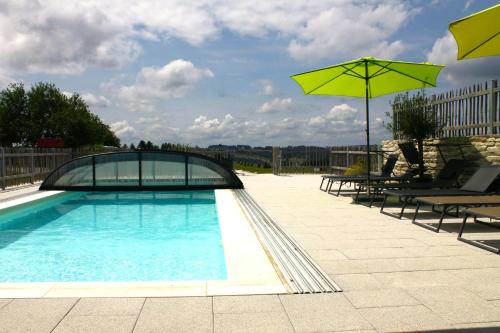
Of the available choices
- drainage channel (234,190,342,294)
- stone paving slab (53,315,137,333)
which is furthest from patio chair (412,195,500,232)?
stone paving slab (53,315,137,333)

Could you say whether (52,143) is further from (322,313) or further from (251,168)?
(322,313)

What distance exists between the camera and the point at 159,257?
5.77m

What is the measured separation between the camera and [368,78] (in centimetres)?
980

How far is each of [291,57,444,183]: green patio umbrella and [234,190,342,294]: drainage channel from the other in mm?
3946

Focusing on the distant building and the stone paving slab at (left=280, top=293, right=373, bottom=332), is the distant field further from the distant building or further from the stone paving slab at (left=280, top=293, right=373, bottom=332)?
the stone paving slab at (left=280, top=293, right=373, bottom=332)

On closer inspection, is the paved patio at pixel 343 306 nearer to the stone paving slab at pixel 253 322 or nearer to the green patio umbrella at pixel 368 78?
the stone paving slab at pixel 253 322

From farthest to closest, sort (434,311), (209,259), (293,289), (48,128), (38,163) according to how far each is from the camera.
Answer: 1. (48,128)
2. (38,163)
3. (209,259)
4. (293,289)
5. (434,311)

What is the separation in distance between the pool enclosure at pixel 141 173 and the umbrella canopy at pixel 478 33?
25.9 feet

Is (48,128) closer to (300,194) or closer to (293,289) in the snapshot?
(300,194)

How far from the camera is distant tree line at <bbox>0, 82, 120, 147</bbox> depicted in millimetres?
27219

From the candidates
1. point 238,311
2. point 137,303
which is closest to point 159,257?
point 137,303

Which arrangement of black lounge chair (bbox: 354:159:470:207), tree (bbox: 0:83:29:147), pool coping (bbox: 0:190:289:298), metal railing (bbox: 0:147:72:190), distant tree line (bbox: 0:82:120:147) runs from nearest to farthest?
1. pool coping (bbox: 0:190:289:298)
2. black lounge chair (bbox: 354:159:470:207)
3. metal railing (bbox: 0:147:72:190)
4. distant tree line (bbox: 0:82:120:147)
5. tree (bbox: 0:83:29:147)

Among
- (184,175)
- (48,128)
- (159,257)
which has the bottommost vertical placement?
(159,257)

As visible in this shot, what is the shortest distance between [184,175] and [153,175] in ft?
2.96
